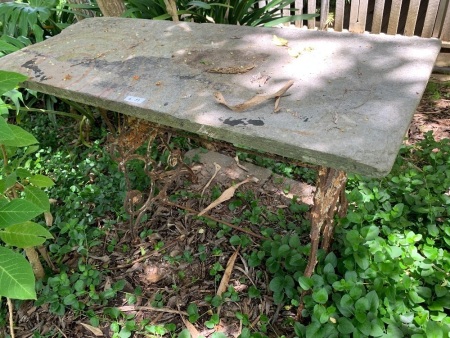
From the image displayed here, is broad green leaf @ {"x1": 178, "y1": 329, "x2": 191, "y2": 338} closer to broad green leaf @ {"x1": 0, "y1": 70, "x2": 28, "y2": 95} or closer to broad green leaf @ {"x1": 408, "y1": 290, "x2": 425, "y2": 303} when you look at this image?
broad green leaf @ {"x1": 408, "y1": 290, "x2": 425, "y2": 303}

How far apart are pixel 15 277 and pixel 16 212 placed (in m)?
0.20

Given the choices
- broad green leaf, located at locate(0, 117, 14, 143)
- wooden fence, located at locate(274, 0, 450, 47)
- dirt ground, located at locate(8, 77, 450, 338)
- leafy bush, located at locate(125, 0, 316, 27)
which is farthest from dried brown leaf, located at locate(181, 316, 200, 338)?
wooden fence, located at locate(274, 0, 450, 47)

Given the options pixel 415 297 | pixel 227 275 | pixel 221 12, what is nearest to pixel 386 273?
pixel 415 297

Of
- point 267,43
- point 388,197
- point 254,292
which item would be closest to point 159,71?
point 267,43

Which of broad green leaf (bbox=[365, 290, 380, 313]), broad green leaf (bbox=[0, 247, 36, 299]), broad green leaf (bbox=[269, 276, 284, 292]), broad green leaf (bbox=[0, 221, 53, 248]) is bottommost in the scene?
broad green leaf (bbox=[269, 276, 284, 292])

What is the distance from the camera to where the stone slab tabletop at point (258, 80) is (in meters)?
1.17

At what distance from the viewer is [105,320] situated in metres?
1.81

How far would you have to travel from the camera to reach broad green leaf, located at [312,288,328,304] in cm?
148

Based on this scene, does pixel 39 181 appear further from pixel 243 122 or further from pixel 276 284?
pixel 276 284

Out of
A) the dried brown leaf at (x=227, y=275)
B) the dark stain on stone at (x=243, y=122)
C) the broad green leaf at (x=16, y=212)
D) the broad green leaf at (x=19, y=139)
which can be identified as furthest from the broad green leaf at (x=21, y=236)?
the dried brown leaf at (x=227, y=275)

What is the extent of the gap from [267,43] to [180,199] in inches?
42.8

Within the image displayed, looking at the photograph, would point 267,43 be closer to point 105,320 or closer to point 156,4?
point 105,320

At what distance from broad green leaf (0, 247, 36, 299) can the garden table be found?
0.62 m

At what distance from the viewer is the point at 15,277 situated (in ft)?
3.61
